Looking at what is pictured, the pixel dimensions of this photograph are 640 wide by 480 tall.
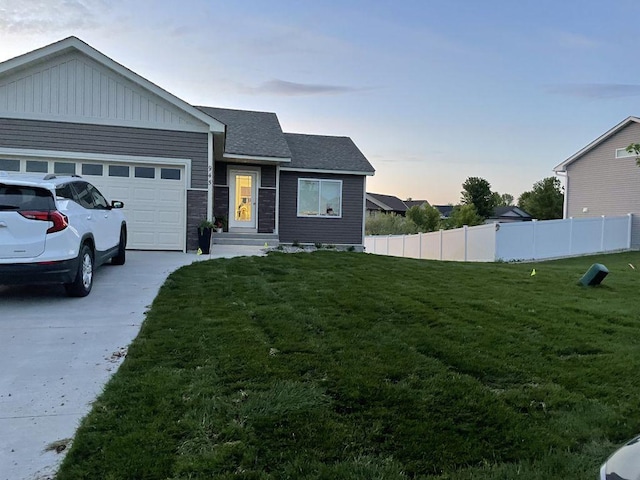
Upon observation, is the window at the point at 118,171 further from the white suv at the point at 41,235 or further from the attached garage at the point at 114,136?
the white suv at the point at 41,235

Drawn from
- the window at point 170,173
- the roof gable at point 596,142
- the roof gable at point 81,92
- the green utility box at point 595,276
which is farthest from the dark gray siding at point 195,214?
the roof gable at point 596,142

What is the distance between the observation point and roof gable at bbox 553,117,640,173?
69.9 feet

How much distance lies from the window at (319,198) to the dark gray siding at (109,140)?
5.49m

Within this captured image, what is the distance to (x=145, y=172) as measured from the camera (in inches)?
462

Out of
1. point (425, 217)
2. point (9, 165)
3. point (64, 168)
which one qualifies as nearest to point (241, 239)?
point (64, 168)

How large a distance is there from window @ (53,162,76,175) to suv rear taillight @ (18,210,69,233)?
6034mm

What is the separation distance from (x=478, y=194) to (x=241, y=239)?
153 feet

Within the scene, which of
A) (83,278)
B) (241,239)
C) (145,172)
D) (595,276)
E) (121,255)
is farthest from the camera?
(241,239)

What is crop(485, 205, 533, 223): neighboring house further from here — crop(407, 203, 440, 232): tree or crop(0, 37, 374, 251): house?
crop(0, 37, 374, 251): house

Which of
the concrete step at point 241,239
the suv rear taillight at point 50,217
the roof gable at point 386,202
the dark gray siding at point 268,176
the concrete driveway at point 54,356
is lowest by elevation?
the concrete driveway at point 54,356

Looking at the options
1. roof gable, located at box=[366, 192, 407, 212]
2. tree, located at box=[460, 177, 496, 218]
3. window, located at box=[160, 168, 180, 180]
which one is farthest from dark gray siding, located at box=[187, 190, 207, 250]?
tree, located at box=[460, 177, 496, 218]

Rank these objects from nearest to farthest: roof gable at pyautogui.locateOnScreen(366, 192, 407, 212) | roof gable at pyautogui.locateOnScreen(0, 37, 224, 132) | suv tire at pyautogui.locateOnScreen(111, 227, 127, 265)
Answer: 1. suv tire at pyautogui.locateOnScreen(111, 227, 127, 265)
2. roof gable at pyautogui.locateOnScreen(0, 37, 224, 132)
3. roof gable at pyautogui.locateOnScreen(366, 192, 407, 212)

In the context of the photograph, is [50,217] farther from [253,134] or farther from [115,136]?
[253,134]

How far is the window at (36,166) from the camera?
445 inches
